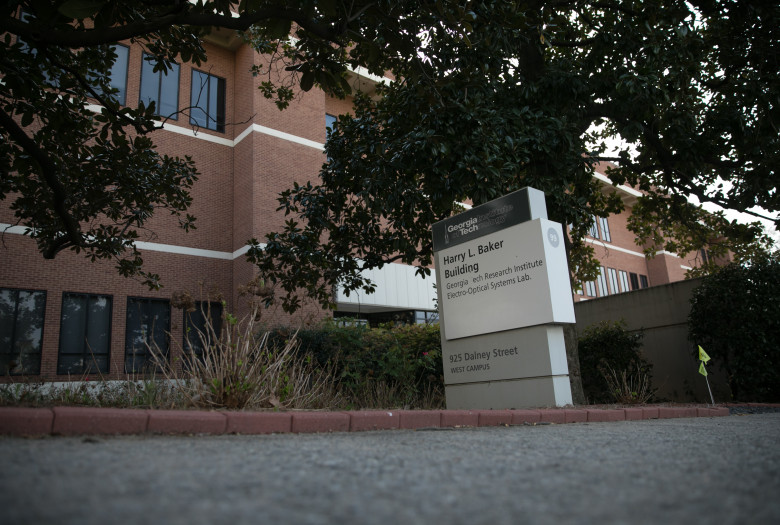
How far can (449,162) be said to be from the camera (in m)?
8.45

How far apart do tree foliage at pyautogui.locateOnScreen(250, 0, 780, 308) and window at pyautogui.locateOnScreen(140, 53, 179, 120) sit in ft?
34.0

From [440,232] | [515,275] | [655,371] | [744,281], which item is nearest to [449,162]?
[440,232]

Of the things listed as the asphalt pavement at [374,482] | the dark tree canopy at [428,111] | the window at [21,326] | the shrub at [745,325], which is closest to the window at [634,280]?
the shrub at [745,325]

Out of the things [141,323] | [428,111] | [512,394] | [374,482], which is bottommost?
[374,482]

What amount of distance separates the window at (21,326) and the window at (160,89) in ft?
24.7

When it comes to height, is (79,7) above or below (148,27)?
below

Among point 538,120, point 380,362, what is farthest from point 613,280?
point 380,362

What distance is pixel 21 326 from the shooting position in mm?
15266

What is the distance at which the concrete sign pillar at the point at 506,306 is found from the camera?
22.6 feet

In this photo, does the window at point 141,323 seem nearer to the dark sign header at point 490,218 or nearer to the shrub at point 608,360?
the dark sign header at point 490,218

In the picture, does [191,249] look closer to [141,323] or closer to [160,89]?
[141,323]

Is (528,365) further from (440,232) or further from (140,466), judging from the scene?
(140,466)

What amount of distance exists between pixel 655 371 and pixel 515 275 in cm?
915

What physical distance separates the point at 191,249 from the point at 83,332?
4378 mm
